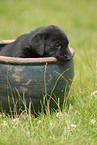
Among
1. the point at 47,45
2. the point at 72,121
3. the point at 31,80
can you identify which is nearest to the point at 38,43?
the point at 47,45

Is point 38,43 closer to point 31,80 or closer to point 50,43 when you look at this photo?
point 50,43

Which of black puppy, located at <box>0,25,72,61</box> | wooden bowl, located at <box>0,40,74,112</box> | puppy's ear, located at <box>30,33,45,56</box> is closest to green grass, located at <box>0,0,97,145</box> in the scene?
wooden bowl, located at <box>0,40,74,112</box>

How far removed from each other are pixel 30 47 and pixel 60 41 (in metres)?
0.40

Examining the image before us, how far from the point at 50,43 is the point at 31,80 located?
55cm

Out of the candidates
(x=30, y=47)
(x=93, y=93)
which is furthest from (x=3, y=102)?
(x=93, y=93)

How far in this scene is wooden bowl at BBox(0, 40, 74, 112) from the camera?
271cm

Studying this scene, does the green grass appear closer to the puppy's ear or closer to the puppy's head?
the puppy's head

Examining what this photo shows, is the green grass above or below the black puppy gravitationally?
below

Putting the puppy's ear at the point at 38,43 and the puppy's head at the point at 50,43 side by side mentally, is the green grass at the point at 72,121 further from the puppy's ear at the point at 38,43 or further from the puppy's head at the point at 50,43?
the puppy's ear at the point at 38,43

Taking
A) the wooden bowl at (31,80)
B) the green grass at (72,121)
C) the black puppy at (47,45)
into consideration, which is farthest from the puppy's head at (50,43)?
the green grass at (72,121)

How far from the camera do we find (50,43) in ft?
9.55

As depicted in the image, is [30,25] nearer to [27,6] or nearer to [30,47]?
[27,6]

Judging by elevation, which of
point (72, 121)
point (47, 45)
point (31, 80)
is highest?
point (47, 45)

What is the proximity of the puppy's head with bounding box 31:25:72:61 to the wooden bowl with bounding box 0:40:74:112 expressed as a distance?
0.17 meters
